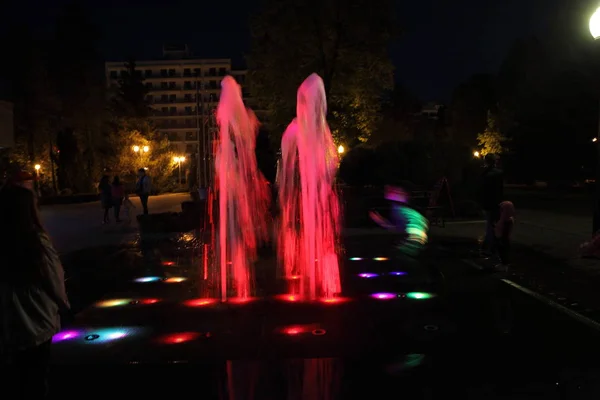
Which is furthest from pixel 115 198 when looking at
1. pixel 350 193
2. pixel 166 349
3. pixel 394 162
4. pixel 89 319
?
pixel 166 349

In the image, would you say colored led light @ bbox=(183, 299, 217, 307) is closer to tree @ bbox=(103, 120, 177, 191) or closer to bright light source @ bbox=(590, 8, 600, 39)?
bright light source @ bbox=(590, 8, 600, 39)

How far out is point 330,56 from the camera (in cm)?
2772

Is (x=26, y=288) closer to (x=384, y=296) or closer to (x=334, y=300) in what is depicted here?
(x=334, y=300)

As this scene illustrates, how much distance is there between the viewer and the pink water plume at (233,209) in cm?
839

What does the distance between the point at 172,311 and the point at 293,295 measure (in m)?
1.66

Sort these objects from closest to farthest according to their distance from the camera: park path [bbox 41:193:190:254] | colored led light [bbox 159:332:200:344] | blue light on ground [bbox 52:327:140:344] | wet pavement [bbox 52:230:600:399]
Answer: wet pavement [bbox 52:230:600:399]
colored led light [bbox 159:332:200:344]
blue light on ground [bbox 52:327:140:344]
park path [bbox 41:193:190:254]

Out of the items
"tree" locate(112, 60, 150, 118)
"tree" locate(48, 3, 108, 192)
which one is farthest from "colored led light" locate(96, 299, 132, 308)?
"tree" locate(48, 3, 108, 192)

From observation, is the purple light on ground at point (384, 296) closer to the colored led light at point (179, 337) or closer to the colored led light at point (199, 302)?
the colored led light at point (199, 302)

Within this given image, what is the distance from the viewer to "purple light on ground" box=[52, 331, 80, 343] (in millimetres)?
5363

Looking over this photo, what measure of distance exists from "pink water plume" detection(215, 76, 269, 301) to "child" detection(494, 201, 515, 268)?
418 cm

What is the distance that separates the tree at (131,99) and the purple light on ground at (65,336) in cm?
4394

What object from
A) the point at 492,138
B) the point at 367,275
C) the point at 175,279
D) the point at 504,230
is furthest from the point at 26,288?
the point at 492,138

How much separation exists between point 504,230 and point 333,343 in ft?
15.4

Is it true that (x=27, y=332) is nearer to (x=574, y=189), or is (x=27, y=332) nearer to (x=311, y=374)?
(x=311, y=374)
